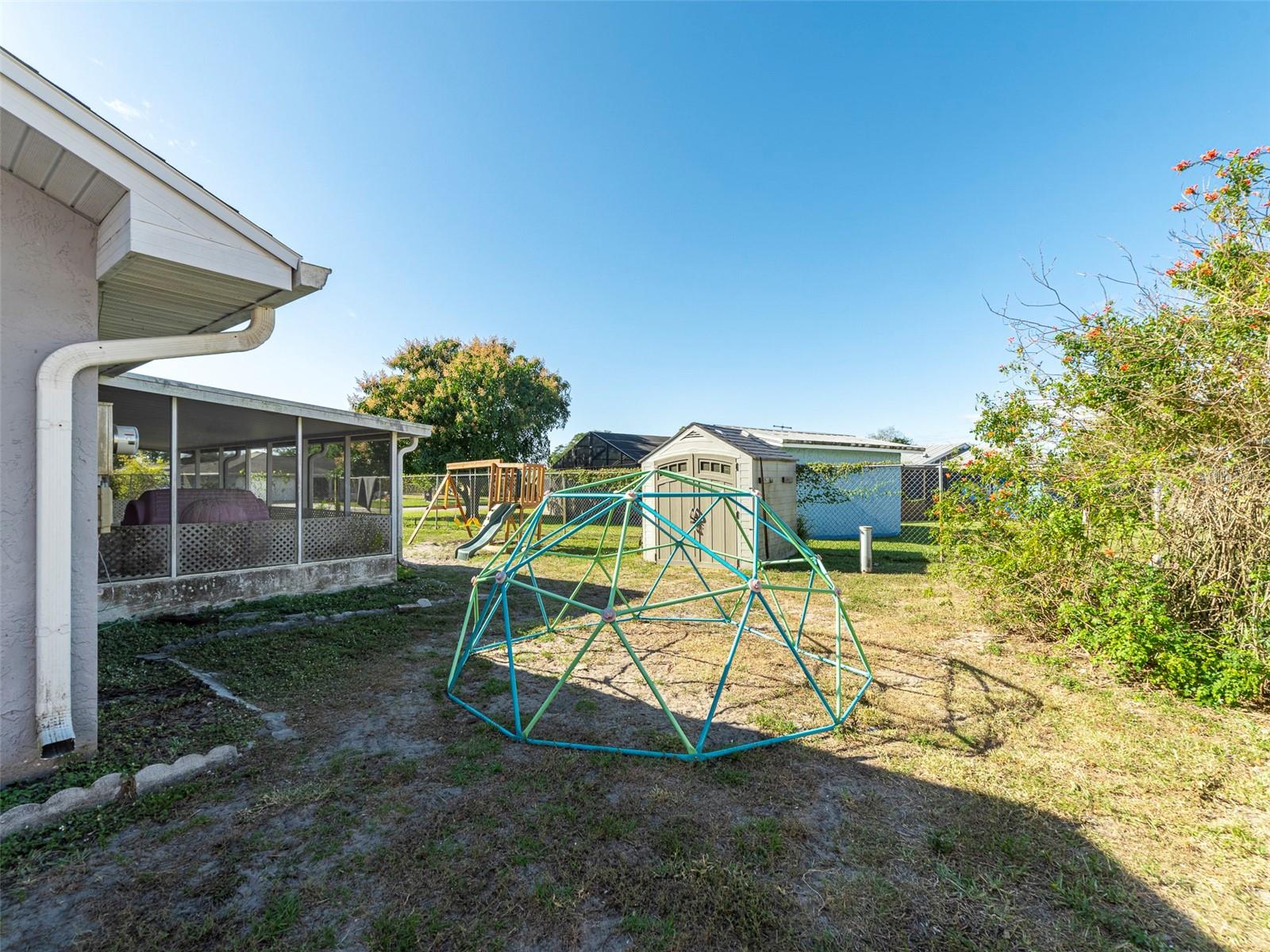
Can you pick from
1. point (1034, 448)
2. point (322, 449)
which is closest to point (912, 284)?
point (1034, 448)

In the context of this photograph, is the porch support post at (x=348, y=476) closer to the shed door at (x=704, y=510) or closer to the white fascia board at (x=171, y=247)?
the shed door at (x=704, y=510)

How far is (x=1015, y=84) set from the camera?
7684mm

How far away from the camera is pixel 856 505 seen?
1566 cm

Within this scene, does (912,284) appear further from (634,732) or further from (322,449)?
(322,449)

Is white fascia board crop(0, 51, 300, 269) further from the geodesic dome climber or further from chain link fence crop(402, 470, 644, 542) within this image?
chain link fence crop(402, 470, 644, 542)

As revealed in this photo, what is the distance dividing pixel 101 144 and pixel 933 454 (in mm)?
28493

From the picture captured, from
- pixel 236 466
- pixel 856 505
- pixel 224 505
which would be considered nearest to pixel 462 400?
pixel 236 466

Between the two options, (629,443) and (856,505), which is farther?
(629,443)

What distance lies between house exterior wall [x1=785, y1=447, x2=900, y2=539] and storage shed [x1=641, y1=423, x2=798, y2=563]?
165 inches

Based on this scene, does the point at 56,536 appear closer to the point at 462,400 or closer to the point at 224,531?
the point at 224,531

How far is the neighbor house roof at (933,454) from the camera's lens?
17.0 metres

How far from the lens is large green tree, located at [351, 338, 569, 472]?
20.8m

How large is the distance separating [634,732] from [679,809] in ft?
3.06

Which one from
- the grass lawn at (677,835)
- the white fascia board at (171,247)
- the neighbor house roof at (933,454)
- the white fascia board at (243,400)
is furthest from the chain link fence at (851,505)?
the white fascia board at (171,247)
